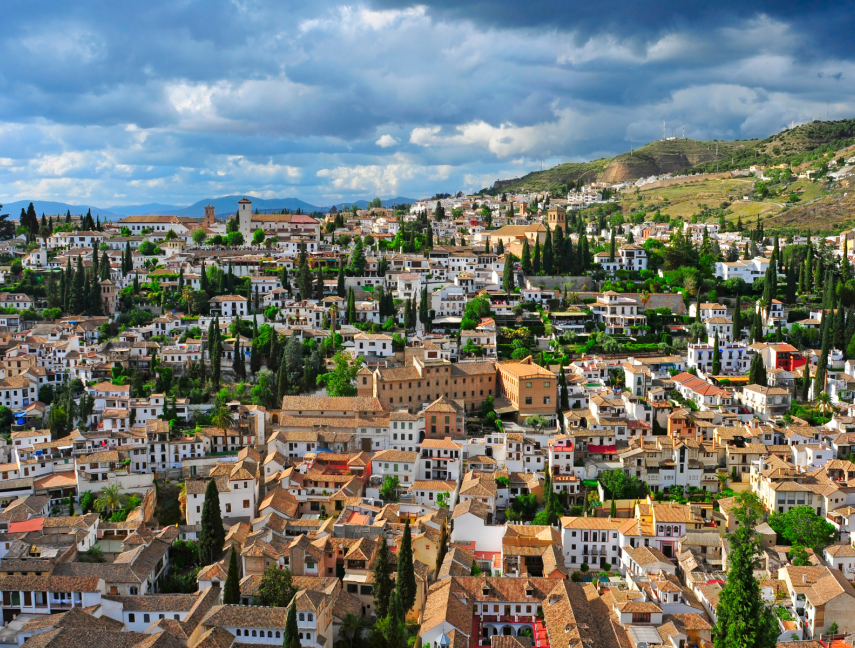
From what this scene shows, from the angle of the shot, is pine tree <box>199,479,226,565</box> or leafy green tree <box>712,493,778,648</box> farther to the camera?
pine tree <box>199,479,226,565</box>

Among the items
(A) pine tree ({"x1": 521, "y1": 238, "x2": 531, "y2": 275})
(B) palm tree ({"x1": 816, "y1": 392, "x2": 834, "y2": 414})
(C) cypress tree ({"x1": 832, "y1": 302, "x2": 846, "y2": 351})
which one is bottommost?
(B) palm tree ({"x1": 816, "y1": 392, "x2": 834, "y2": 414})

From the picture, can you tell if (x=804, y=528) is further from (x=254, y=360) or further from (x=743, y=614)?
(x=254, y=360)

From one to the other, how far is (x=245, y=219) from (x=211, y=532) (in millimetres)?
45045

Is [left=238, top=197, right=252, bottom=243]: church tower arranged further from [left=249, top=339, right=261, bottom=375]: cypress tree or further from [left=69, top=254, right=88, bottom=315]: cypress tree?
[left=249, top=339, right=261, bottom=375]: cypress tree

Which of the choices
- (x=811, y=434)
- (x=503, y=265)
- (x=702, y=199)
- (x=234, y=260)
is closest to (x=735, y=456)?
(x=811, y=434)

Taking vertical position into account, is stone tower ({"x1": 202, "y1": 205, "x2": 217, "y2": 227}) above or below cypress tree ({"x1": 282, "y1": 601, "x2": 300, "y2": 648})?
above

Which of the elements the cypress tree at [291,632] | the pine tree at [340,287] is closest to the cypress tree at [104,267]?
the pine tree at [340,287]

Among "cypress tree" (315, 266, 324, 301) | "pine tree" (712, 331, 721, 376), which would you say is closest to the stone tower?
"cypress tree" (315, 266, 324, 301)

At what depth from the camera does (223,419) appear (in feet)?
119

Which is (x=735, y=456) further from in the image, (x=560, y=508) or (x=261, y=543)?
(x=261, y=543)

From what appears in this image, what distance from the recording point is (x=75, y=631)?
2259 centimetres

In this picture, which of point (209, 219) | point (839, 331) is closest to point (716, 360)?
point (839, 331)

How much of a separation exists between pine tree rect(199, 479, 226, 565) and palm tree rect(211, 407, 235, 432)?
7.22 meters

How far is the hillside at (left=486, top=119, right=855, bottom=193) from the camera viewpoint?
363 ft
